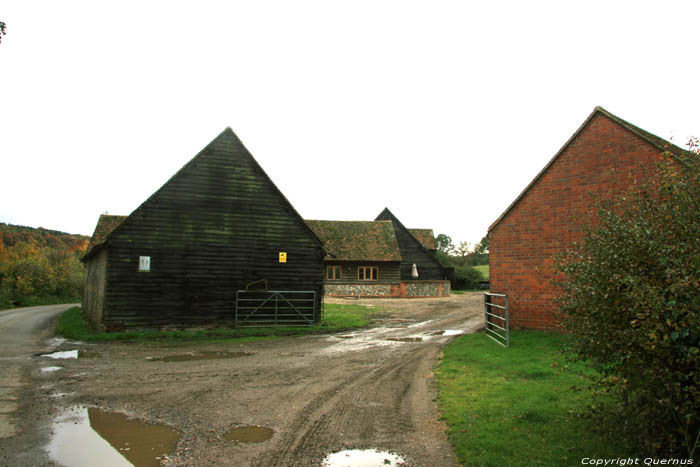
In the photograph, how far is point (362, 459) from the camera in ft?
18.7

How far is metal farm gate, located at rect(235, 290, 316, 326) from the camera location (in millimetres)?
19500

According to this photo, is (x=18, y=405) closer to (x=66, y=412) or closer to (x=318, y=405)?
(x=66, y=412)

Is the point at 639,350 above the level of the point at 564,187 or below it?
below

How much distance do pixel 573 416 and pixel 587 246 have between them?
2.74 m

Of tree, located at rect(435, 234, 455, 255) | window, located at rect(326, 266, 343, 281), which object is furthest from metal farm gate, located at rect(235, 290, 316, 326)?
tree, located at rect(435, 234, 455, 255)

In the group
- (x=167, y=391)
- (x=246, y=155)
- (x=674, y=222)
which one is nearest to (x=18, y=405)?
(x=167, y=391)

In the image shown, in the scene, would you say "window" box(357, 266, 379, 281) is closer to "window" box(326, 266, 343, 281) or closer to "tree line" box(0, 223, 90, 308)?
"window" box(326, 266, 343, 281)

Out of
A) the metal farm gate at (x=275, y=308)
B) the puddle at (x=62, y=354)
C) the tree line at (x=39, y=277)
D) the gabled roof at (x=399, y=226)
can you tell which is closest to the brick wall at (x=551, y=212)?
the metal farm gate at (x=275, y=308)

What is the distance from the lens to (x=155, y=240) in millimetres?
18547

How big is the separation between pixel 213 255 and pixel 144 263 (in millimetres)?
2576

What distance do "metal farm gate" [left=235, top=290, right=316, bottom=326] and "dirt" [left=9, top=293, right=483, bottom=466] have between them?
397 centimetres

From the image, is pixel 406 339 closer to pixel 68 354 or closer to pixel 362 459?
pixel 68 354

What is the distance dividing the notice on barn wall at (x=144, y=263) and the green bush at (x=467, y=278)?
47535 millimetres

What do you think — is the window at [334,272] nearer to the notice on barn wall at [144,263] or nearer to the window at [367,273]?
the window at [367,273]
